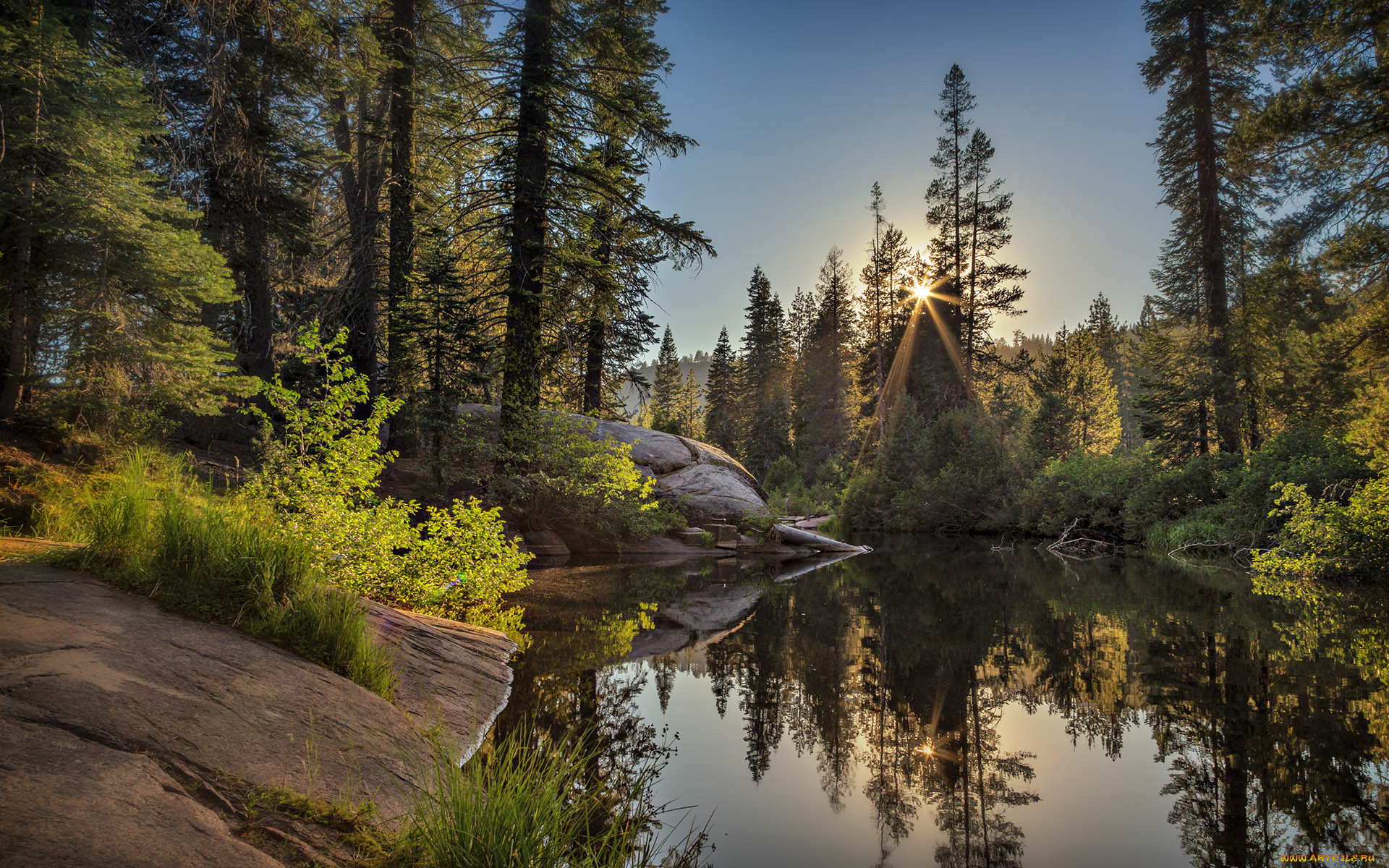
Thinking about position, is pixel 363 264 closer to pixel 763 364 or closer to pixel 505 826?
pixel 505 826

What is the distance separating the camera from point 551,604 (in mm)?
8391

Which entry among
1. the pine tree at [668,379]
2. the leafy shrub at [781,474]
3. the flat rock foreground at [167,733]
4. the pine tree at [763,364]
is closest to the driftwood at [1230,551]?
the flat rock foreground at [167,733]

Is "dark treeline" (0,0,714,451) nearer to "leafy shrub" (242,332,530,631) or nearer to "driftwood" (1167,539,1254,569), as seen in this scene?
"leafy shrub" (242,332,530,631)

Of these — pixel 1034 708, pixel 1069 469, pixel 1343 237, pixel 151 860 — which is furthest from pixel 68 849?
pixel 1069 469

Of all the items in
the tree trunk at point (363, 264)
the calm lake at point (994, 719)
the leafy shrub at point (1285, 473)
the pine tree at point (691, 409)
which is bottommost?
the calm lake at point (994, 719)

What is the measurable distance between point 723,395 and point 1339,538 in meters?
44.4

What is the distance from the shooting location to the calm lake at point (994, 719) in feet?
10.9

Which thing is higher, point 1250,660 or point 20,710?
point 20,710

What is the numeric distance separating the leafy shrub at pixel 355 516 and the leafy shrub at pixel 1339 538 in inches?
510

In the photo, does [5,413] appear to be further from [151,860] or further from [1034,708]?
[1034,708]

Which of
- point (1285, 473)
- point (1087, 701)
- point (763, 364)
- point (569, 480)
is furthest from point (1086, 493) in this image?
point (763, 364)

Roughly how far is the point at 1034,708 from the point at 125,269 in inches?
429

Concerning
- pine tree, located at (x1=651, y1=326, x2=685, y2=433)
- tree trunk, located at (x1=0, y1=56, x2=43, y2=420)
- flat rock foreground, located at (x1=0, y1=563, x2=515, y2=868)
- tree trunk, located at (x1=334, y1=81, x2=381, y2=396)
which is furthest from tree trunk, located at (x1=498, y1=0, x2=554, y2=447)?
pine tree, located at (x1=651, y1=326, x2=685, y2=433)

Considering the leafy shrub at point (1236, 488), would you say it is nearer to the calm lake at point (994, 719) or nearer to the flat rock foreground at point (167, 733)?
the calm lake at point (994, 719)
